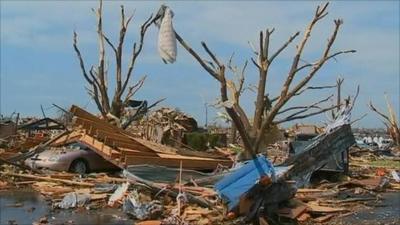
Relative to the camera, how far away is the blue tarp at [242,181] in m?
11.4

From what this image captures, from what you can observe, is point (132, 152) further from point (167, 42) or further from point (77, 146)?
point (167, 42)

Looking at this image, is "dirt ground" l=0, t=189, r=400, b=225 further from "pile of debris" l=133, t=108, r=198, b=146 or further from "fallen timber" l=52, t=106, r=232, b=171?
"pile of debris" l=133, t=108, r=198, b=146

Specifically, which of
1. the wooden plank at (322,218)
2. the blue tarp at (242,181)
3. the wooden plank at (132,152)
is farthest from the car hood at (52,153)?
the wooden plank at (322,218)

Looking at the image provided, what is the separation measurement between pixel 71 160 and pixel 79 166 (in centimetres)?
40

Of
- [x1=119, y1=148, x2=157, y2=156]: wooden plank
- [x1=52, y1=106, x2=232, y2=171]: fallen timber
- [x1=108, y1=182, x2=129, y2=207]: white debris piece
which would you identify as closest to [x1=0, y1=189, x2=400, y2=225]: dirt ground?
[x1=108, y1=182, x2=129, y2=207]: white debris piece

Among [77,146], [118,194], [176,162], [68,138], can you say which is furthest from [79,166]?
[118,194]

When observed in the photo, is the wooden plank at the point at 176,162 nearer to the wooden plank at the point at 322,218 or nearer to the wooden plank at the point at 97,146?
the wooden plank at the point at 97,146

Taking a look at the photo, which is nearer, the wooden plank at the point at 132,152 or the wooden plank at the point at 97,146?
the wooden plank at the point at 132,152

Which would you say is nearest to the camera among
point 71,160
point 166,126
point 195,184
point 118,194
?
point 118,194

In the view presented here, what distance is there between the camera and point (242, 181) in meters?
11.6

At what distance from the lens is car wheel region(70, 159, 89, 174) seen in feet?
64.8

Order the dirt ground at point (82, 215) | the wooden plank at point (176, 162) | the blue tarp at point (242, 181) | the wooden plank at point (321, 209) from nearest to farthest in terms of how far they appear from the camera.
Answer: the blue tarp at point (242, 181), the dirt ground at point (82, 215), the wooden plank at point (321, 209), the wooden plank at point (176, 162)

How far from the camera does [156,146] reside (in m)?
20.7

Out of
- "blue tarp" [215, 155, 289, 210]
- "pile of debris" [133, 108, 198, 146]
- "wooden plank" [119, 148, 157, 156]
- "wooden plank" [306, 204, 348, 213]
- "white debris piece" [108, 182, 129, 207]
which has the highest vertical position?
"pile of debris" [133, 108, 198, 146]
